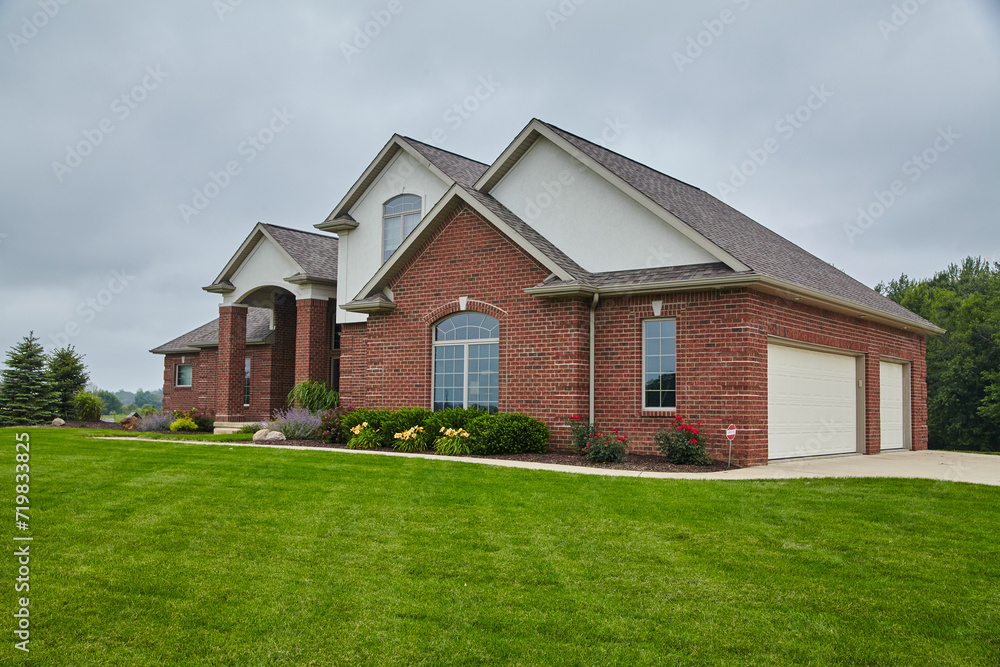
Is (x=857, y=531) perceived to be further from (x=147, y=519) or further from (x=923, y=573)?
(x=147, y=519)

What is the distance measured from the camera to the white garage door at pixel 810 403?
15.9 meters

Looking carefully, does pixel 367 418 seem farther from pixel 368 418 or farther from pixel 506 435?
pixel 506 435

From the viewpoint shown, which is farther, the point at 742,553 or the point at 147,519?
the point at 147,519

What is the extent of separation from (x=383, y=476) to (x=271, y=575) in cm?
532

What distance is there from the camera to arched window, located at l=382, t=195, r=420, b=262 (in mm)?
22297

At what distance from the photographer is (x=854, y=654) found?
192 inches

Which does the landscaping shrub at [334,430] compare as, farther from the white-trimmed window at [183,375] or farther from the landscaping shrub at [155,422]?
the white-trimmed window at [183,375]

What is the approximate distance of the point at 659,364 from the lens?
1578 cm

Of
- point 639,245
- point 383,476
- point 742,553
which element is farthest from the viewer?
point 639,245

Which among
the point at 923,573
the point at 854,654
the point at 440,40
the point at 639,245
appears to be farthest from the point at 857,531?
the point at 440,40

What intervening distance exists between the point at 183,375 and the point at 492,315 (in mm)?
21129

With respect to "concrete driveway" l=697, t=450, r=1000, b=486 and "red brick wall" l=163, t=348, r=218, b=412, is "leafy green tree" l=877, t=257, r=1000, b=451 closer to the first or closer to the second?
"concrete driveway" l=697, t=450, r=1000, b=486

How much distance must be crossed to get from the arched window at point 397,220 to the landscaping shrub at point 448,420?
721cm

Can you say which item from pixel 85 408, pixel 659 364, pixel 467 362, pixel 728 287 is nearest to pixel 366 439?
pixel 467 362
